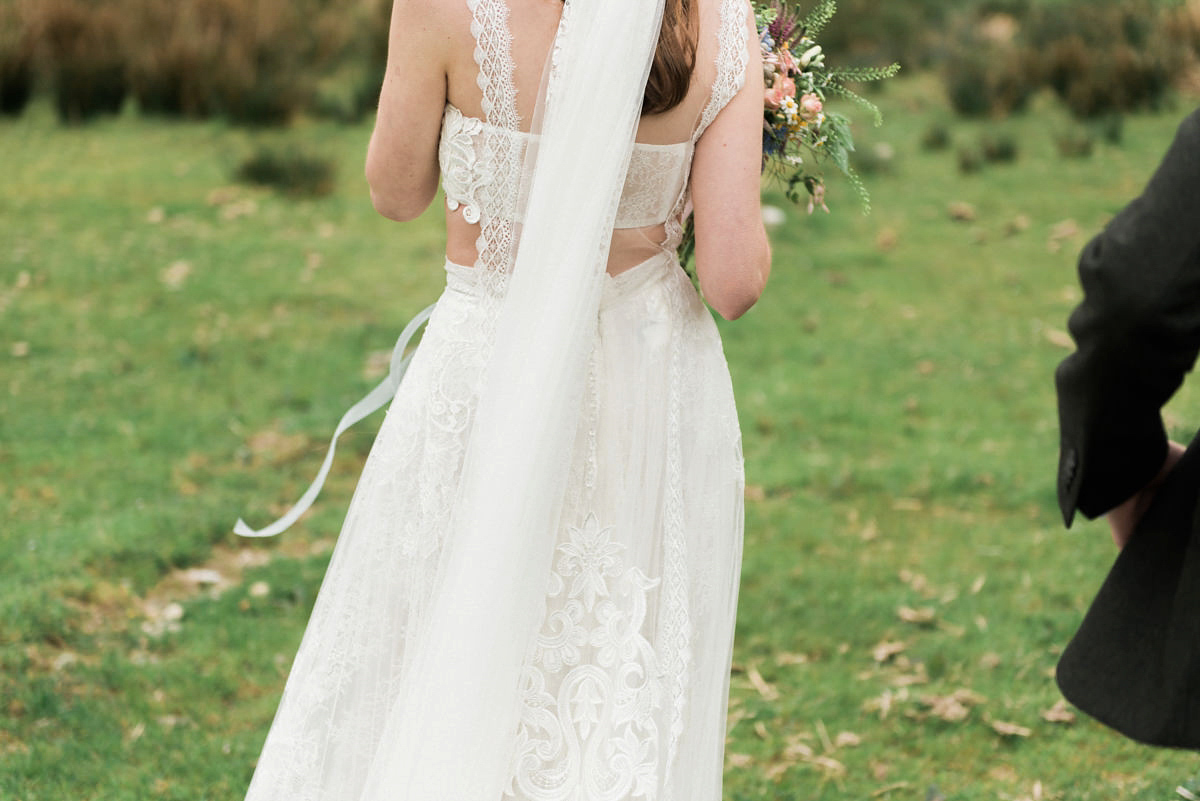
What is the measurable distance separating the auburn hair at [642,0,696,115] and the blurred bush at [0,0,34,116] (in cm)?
1039

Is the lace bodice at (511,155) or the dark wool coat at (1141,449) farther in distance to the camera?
the lace bodice at (511,155)

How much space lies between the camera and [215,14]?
487 inches

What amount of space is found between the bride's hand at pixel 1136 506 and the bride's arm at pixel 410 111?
1387 millimetres

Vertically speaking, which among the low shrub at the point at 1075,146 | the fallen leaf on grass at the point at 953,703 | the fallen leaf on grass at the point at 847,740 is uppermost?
the low shrub at the point at 1075,146

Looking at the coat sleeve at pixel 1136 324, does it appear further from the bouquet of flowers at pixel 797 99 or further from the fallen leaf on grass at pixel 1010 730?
the fallen leaf on grass at pixel 1010 730

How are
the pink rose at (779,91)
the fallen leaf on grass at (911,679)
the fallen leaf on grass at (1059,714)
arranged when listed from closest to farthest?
the pink rose at (779,91) → the fallen leaf on grass at (1059,714) → the fallen leaf on grass at (911,679)

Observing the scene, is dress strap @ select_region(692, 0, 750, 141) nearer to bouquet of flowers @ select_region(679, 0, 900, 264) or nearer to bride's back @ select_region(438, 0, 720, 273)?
bride's back @ select_region(438, 0, 720, 273)

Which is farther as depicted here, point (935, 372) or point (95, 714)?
point (935, 372)

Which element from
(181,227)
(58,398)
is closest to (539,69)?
(58,398)

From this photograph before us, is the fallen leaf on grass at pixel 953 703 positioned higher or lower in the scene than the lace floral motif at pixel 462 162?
lower

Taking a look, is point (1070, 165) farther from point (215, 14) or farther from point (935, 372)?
point (215, 14)

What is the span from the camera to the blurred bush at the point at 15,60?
441 inches

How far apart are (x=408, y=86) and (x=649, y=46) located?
1.48 feet

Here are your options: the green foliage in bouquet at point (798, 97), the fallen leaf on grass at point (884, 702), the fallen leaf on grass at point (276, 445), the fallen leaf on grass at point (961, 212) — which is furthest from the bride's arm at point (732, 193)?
the fallen leaf on grass at point (961, 212)
